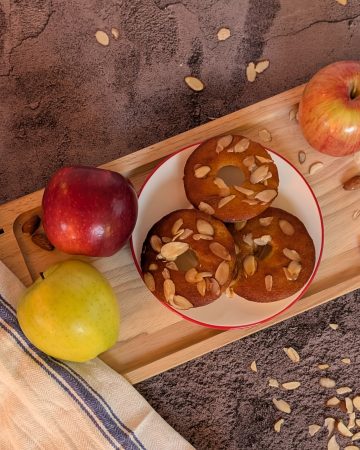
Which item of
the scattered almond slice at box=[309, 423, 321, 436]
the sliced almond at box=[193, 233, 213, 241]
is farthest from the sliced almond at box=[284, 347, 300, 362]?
the sliced almond at box=[193, 233, 213, 241]

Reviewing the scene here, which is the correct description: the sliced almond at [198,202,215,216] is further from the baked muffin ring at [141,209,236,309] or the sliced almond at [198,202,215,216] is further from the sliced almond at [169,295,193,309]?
the sliced almond at [169,295,193,309]

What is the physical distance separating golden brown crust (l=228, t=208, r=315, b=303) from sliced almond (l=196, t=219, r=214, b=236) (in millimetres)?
60

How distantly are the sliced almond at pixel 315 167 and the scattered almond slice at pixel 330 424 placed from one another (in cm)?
42

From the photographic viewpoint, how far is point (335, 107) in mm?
769

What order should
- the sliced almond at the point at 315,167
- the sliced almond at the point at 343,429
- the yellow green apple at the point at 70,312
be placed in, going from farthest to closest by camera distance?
the sliced almond at the point at 343,429, the sliced almond at the point at 315,167, the yellow green apple at the point at 70,312

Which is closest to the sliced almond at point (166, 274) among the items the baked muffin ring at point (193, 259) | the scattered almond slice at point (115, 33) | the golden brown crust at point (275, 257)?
the baked muffin ring at point (193, 259)

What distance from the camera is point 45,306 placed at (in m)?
0.73

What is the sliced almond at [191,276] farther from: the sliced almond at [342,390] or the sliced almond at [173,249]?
the sliced almond at [342,390]

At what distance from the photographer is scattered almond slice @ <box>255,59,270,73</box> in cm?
103

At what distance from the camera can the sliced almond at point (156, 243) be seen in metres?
0.77

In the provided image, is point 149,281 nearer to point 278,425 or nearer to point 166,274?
point 166,274

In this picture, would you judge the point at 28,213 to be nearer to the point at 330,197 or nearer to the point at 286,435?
the point at 330,197

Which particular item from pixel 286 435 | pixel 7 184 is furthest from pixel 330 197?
pixel 7 184

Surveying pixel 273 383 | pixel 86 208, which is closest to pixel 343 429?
pixel 273 383
